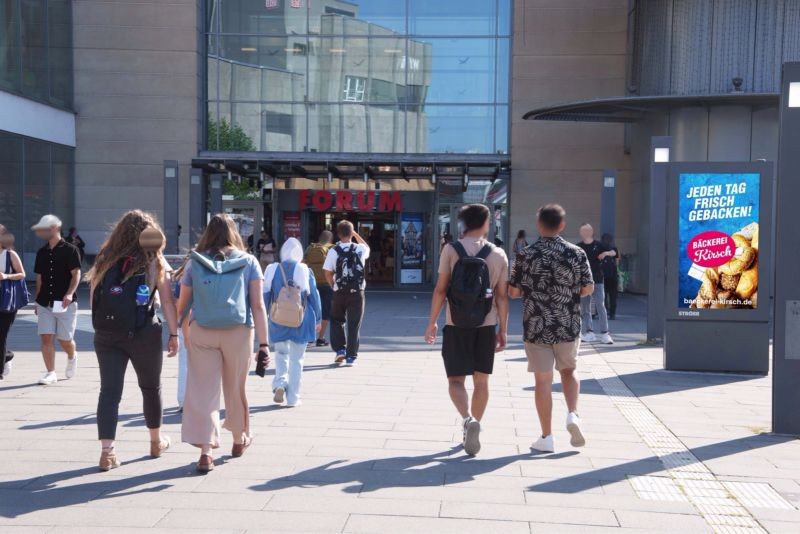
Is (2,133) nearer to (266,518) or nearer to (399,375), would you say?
(399,375)

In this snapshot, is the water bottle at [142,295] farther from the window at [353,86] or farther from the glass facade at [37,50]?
the window at [353,86]

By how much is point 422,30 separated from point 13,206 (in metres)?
11.6

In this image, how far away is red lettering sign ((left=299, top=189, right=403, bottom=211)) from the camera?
2655 cm

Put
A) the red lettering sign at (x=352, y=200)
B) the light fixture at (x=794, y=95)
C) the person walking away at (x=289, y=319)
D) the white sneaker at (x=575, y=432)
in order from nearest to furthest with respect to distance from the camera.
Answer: the white sneaker at (x=575, y=432), the light fixture at (x=794, y=95), the person walking away at (x=289, y=319), the red lettering sign at (x=352, y=200)

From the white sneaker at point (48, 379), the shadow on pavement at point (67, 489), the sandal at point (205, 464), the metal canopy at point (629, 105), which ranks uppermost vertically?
the metal canopy at point (629, 105)

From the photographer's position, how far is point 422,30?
24.6 m

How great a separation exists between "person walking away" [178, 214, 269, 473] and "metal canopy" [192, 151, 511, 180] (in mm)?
18204

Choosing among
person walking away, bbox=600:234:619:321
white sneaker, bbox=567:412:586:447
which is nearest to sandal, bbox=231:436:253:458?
white sneaker, bbox=567:412:586:447

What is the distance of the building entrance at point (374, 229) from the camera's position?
27.0 m

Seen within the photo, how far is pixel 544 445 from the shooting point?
6.09 metres

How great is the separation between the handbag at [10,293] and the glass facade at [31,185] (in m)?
14.5

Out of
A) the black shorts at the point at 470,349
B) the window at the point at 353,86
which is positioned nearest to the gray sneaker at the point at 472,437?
the black shorts at the point at 470,349

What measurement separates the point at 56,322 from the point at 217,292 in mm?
3944

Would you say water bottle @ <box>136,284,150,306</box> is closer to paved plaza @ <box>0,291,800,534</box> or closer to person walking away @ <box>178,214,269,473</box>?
person walking away @ <box>178,214,269,473</box>
